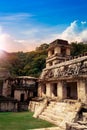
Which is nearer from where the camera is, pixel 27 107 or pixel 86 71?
pixel 86 71

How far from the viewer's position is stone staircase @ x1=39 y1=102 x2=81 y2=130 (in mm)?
16266

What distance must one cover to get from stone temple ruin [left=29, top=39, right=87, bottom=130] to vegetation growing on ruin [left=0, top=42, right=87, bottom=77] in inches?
514

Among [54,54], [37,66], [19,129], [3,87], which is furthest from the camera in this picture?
[37,66]

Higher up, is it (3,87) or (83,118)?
(3,87)

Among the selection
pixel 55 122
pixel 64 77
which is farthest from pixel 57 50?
pixel 55 122

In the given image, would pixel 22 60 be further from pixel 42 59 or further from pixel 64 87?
pixel 64 87

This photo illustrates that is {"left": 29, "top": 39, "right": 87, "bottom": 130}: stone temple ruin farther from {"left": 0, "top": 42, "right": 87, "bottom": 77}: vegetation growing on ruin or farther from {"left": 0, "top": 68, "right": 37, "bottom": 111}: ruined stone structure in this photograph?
{"left": 0, "top": 42, "right": 87, "bottom": 77}: vegetation growing on ruin

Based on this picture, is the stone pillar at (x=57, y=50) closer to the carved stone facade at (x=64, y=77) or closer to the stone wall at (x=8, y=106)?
the carved stone facade at (x=64, y=77)

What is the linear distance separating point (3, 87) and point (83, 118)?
58.3ft

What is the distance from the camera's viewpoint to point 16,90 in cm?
3130

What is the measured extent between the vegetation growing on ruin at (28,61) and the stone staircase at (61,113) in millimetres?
24220

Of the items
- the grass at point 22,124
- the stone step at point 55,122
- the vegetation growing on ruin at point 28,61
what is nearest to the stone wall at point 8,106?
the stone step at point 55,122

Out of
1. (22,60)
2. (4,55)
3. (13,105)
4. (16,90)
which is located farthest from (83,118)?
(4,55)

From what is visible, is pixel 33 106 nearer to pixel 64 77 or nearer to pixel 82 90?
pixel 64 77
